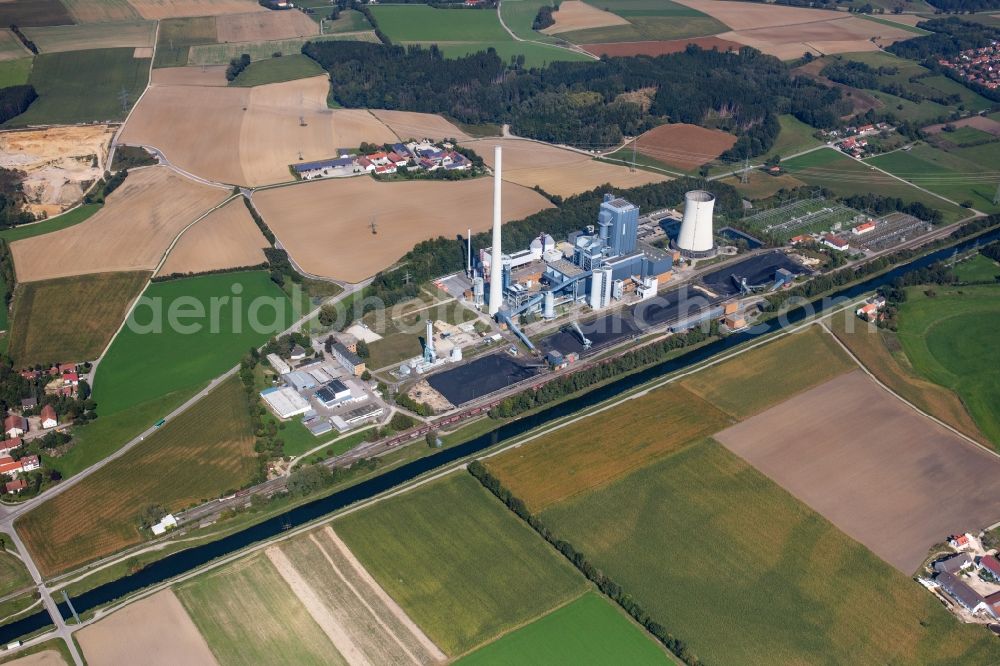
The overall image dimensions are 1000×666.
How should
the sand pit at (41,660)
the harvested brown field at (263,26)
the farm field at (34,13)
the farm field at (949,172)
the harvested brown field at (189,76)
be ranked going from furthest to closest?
1. the harvested brown field at (263,26)
2. the farm field at (34,13)
3. the harvested brown field at (189,76)
4. the farm field at (949,172)
5. the sand pit at (41,660)

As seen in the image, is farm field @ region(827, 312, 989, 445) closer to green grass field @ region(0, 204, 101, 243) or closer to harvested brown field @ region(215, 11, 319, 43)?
green grass field @ region(0, 204, 101, 243)

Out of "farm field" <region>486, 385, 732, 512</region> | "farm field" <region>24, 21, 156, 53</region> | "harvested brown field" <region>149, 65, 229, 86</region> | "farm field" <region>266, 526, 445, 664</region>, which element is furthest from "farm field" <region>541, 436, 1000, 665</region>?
"farm field" <region>24, 21, 156, 53</region>

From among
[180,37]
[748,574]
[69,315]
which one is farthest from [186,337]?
[180,37]

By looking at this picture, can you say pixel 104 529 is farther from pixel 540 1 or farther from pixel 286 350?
pixel 540 1

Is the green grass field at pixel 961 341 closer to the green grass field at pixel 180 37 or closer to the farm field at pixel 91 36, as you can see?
the green grass field at pixel 180 37

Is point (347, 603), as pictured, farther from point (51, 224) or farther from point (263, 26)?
point (263, 26)


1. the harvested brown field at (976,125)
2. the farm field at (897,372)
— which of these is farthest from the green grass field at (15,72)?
the harvested brown field at (976,125)
